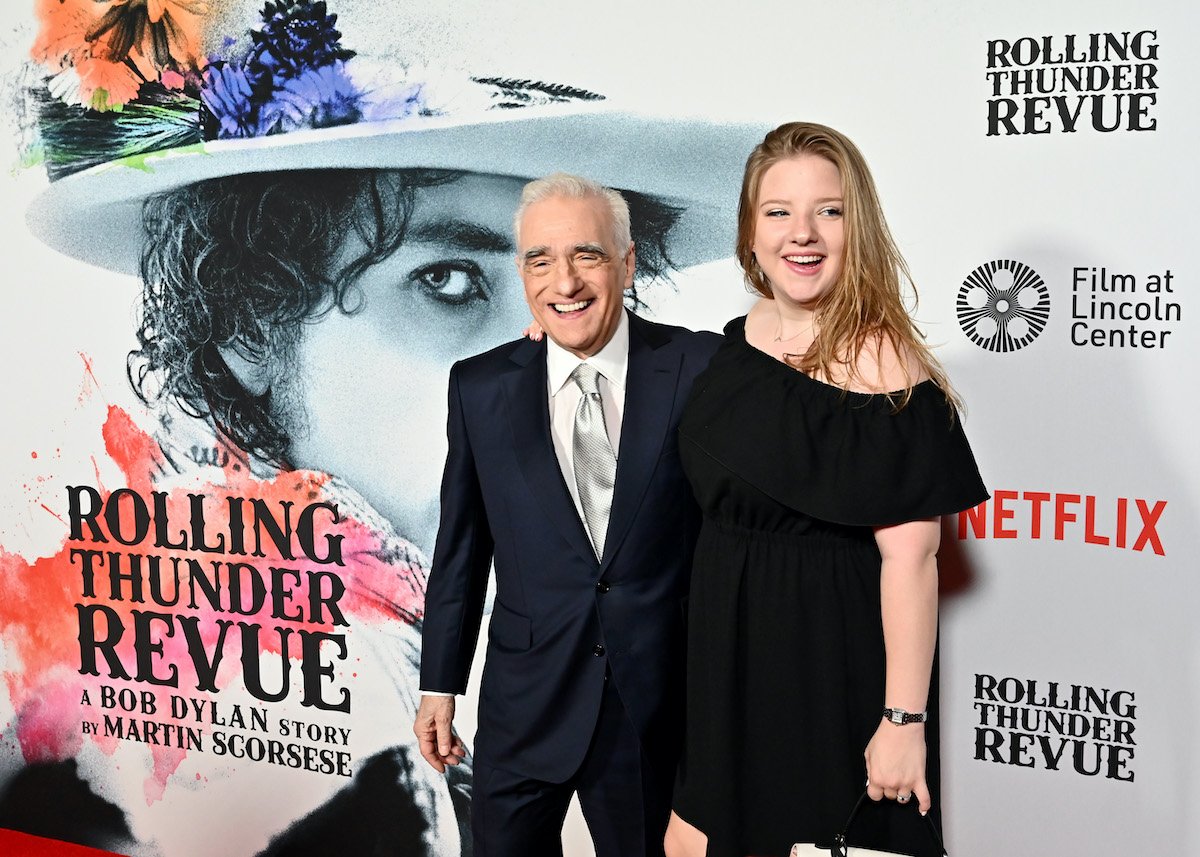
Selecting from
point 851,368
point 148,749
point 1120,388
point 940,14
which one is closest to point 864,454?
point 851,368

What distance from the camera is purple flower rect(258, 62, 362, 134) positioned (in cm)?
291

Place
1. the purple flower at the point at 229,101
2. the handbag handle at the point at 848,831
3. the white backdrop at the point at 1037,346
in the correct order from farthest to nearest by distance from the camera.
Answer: the purple flower at the point at 229,101 → the white backdrop at the point at 1037,346 → the handbag handle at the point at 848,831

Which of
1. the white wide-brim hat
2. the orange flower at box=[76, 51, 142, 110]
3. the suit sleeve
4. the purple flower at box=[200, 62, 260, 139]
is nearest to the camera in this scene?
the suit sleeve

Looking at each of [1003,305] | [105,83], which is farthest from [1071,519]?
[105,83]

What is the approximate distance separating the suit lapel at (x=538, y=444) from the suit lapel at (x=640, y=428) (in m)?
0.07

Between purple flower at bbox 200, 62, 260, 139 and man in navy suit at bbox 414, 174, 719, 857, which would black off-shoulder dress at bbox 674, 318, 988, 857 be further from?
purple flower at bbox 200, 62, 260, 139

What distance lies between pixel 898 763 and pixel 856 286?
726 millimetres

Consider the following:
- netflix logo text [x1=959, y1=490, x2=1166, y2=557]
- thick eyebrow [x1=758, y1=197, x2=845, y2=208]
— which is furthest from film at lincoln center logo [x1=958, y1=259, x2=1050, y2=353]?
thick eyebrow [x1=758, y1=197, x2=845, y2=208]

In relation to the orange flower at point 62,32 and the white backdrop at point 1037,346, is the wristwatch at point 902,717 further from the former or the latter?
the orange flower at point 62,32

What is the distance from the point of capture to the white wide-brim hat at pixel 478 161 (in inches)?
104

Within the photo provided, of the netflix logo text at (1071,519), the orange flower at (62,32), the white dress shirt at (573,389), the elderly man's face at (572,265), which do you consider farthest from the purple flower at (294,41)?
the netflix logo text at (1071,519)

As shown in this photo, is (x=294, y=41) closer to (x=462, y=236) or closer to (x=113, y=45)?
(x=113, y=45)

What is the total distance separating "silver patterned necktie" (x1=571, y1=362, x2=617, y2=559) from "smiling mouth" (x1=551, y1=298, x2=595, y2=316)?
157 mm

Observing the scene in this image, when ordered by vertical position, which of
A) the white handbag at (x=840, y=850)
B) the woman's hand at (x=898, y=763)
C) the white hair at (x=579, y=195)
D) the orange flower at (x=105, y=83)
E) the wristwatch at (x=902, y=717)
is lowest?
the white handbag at (x=840, y=850)
